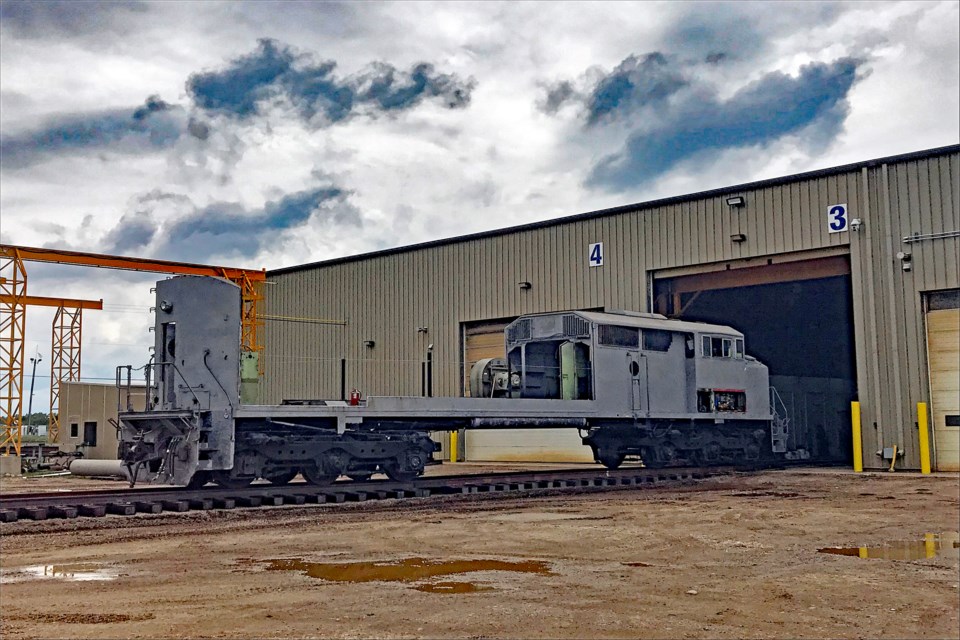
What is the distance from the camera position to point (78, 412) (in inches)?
1374

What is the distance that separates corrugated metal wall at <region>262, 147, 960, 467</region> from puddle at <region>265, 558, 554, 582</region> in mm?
16727

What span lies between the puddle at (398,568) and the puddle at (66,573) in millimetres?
1494

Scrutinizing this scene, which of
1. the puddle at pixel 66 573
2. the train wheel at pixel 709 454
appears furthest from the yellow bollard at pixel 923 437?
the puddle at pixel 66 573

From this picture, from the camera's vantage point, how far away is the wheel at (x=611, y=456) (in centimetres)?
2045

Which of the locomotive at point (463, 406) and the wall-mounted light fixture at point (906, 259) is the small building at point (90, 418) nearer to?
the locomotive at point (463, 406)

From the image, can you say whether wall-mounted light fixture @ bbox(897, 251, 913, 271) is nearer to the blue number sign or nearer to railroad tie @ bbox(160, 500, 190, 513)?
the blue number sign

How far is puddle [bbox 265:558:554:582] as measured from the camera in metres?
8.20

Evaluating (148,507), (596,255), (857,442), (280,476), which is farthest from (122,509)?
(596,255)

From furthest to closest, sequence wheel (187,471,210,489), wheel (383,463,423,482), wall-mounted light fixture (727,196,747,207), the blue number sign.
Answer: wall-mounted light fixture (727,196,747,207) → the blue number sign → wheel (383,463,423,482) → wheel (187,471,210,489)

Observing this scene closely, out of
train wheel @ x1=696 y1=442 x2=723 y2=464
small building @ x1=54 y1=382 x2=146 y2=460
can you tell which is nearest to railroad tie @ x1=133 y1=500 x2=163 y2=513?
train wheel @ x1=696 y1=442 x2=723 y2=464

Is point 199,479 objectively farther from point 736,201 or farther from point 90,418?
point 90,418

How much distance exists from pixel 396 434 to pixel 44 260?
22.3m

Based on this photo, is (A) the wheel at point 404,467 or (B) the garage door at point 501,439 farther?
(B) the garage door at point 501,439

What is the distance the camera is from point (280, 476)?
15.9 metres
